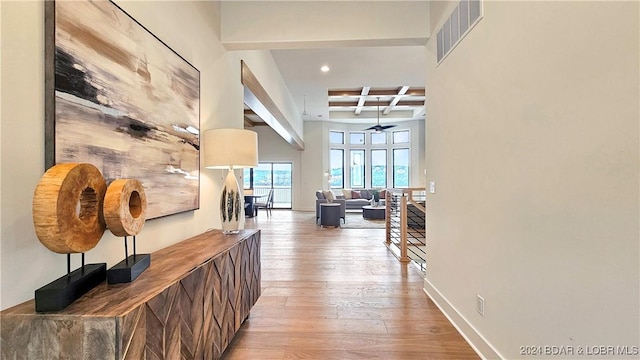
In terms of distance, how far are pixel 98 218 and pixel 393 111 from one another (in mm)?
10859

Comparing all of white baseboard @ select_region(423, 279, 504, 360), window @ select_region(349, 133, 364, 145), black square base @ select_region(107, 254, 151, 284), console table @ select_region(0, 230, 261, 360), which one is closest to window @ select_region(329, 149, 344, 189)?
window @ select_region(349, 133, 364, 145)

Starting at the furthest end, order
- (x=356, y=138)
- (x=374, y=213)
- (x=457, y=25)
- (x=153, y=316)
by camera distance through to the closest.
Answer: (x=356, y=138) < (x=374, y=213) < (x=457, y=25) < (x=153, y=316)

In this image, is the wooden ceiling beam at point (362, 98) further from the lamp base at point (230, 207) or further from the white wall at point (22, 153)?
the white wall at point (22, 153)

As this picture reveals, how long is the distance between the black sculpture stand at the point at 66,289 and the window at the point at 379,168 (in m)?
12.0

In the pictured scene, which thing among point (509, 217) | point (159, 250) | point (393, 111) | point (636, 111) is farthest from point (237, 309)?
point (393, 111)

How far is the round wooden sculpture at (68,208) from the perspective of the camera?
38.7 inches

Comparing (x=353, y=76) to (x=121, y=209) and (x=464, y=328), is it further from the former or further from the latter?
(x=121, y=209)

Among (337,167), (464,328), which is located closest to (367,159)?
(337,167)

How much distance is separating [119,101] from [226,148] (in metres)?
0.87

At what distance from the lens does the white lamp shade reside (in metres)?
2.33

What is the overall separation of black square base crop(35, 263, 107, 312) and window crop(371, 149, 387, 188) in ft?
39.2

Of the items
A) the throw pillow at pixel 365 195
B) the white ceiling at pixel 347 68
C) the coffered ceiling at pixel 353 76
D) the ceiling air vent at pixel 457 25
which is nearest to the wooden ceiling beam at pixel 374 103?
the coffered ceiling at pixel 353 76

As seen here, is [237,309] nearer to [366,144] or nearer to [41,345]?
[41,345]

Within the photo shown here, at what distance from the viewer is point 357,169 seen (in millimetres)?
12773
